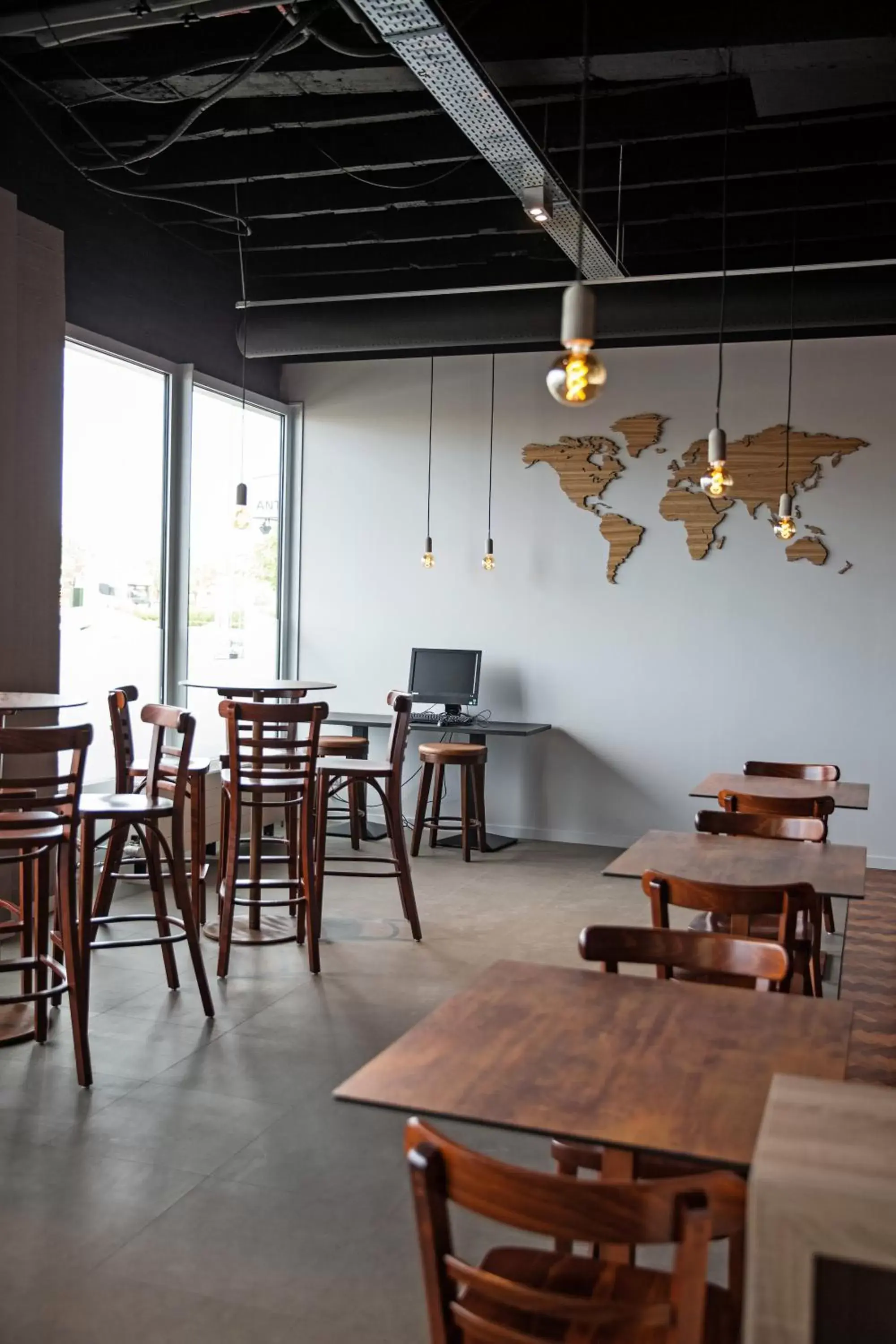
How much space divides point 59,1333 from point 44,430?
4.08m

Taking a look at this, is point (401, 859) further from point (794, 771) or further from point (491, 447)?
point (491, 447)

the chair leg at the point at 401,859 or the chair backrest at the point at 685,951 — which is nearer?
the chair backrest at the point at 685,951

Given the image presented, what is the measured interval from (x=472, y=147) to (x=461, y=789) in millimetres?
3924

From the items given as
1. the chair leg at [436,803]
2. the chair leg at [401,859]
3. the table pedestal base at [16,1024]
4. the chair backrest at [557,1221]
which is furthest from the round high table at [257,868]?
the chair backrest at [557,1221]

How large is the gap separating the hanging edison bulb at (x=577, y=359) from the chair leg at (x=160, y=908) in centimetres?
248

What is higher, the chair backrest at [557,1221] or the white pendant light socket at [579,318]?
the white pendant light socket at [579,318]

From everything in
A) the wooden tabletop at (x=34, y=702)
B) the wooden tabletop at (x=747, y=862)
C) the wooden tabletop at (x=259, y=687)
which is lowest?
the wooden tabletop at (x=747, y=862)

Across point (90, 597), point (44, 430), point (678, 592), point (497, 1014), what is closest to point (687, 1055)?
point (497, 1014)

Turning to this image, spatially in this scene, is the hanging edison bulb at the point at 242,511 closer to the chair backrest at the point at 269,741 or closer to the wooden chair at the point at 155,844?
the chair backrest at the point at 269,741

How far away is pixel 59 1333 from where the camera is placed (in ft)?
Result: 7.81

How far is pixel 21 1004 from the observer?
4.42m

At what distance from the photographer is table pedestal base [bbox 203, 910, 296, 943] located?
514cm

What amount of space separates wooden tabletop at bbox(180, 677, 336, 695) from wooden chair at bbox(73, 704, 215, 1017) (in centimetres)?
57

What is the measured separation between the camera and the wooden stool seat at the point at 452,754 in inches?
284
